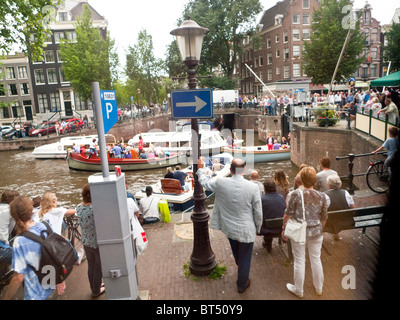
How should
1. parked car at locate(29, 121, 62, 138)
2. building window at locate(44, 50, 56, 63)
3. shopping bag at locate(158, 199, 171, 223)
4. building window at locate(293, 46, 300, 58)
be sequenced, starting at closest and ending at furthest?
shopping bag at locate(158, 199, 171, 223) → parked car at locate(29, 121, 62, 138) → building window at locate(44, 50, 56, 63) → building window at locate(293, 46, 300, 58)

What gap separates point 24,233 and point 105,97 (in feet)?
5.55

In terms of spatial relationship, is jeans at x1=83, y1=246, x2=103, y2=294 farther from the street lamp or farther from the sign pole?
the sign pole

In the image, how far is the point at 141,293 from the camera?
4199 mm

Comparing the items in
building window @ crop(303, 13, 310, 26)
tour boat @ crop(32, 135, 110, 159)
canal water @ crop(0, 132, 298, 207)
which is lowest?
canal water @ crop(0, 132, 298, 207)

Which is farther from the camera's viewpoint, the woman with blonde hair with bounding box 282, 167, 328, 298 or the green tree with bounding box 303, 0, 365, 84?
the green tree with bounding box 303, 0, 365, 84

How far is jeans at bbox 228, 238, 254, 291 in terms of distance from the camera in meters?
3.92

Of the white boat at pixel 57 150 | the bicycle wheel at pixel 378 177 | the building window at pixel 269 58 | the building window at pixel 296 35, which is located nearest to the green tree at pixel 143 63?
the white boat at pixel 57 150

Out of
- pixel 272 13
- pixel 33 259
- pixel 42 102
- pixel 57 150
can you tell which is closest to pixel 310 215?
pixel 33 259

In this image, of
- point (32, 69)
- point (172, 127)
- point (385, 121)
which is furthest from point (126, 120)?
point (385, 121)

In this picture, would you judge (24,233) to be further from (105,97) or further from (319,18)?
(319,18)

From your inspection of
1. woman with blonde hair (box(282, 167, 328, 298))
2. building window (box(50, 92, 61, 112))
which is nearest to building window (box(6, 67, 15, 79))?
building window (box(50, 92, 61, 112))

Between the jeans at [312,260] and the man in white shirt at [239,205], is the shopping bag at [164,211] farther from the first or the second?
the jeans at [312,260]

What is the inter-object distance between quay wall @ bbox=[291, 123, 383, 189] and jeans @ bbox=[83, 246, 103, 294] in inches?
338
